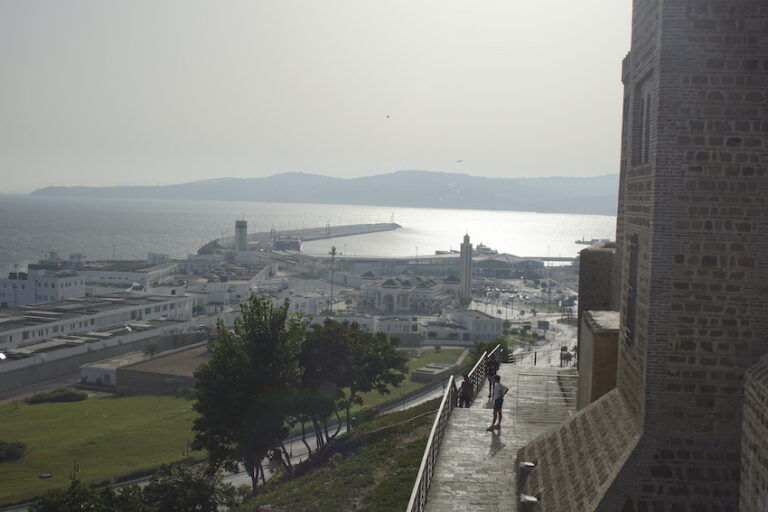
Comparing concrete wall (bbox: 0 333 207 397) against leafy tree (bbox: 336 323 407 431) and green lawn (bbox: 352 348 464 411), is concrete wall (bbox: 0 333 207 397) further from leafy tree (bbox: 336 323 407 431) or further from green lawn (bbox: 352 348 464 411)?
leafy tree (bbox: 336 323 407 431)

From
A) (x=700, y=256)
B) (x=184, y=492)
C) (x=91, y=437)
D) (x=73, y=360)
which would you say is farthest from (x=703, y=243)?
(x=73, y=360)

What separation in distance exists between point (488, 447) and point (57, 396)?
1019 inches

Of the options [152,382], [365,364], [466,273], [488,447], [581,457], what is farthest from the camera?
[466,273]

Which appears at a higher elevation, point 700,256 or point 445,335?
point 700,256

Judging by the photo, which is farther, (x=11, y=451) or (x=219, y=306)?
(x=219, y=306)

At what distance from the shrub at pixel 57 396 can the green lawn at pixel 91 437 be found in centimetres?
47

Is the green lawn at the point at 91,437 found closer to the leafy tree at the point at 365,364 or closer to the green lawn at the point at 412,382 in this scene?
the leafy tree at the point at 365,364

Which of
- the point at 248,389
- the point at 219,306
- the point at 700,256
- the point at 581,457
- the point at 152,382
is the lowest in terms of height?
the point at 152,382

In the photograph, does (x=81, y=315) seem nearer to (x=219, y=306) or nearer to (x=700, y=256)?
(x=219, y=306)

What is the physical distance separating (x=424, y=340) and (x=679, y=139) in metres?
42.4

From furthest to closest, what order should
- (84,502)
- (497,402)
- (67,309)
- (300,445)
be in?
1. (67,309)
2. (300,445)
3. (84,502)
4. (497,402)

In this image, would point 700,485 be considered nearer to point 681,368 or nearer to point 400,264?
point 681,368

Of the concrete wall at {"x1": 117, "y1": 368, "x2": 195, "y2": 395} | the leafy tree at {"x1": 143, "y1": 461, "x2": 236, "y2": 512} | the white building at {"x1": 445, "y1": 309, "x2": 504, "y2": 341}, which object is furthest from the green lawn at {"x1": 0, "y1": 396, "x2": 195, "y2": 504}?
the white building at {"x1": 445, "y1": 309, "x2": 504, "y2": 341}

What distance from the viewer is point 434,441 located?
829cm
